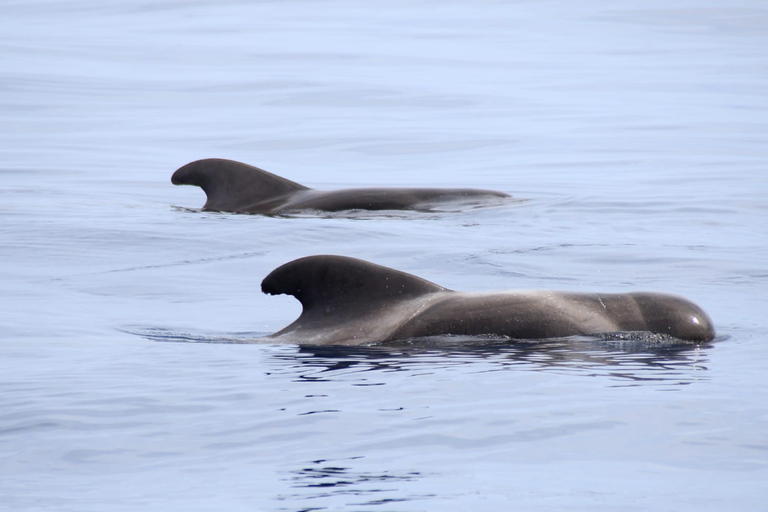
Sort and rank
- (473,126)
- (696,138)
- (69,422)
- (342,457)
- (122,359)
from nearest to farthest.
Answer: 1. (342,457)
2. (69,422)
3. (122,359)
4. (696,138)
5. (473,126)

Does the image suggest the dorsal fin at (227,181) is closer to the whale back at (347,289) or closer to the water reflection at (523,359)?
the whale back at (347,289)

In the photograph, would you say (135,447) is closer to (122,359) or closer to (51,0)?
(122,359)

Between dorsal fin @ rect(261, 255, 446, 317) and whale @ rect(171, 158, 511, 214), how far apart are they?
8.20 metres

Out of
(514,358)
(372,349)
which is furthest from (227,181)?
(514,358)

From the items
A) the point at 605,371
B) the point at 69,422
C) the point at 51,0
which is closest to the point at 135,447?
the point at 69,422

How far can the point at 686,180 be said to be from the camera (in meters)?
21.6

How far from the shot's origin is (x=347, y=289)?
882 cm

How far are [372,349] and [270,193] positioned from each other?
30.8 feet

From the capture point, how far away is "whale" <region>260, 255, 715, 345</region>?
852 cm

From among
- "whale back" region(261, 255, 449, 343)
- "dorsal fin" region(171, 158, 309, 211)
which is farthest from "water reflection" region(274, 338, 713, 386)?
"dorsal fin" region(171, 158, 309, 211)

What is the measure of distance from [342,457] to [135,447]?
3.10 feet

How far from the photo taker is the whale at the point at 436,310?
8.52 meters

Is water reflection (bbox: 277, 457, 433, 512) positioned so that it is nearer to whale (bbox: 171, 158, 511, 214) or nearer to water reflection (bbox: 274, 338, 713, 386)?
water reflection (bbox: 274, 338, 713, 386)

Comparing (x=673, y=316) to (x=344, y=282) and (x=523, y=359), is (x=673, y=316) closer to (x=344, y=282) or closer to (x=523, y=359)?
(x=523, y=359)
